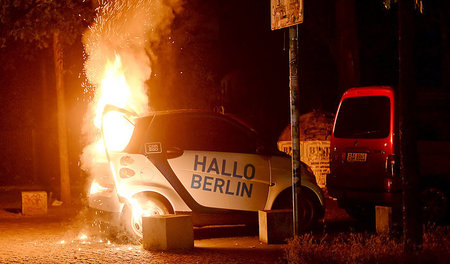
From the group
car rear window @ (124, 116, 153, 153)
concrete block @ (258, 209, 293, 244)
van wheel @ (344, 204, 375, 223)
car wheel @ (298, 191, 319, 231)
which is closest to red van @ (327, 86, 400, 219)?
van wheel @ (344, 204, 375, 223)

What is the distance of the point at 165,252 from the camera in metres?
8.19

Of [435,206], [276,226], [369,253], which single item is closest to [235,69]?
[435,206]

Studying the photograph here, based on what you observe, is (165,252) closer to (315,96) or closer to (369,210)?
(369,210)

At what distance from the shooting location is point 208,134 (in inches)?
383

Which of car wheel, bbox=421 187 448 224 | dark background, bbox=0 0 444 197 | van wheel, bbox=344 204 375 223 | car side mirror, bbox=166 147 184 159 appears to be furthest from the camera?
dark background, bbox=0 0 444 197

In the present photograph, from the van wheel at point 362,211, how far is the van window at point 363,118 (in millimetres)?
1371

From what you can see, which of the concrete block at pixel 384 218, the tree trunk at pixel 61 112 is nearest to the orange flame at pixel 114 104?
the tree trunk at pixel 61 112

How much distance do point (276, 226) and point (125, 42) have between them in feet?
20.7

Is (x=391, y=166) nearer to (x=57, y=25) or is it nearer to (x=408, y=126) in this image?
(x=408, y=126)

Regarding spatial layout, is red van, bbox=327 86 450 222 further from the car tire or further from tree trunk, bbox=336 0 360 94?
tree trunk, bbox=336 0 360 94

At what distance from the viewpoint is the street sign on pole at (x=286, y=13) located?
7.40 m

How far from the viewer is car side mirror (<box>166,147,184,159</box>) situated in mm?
9281

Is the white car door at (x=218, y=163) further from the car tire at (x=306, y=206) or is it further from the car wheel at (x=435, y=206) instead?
the car wheel at (x=435, y=206)

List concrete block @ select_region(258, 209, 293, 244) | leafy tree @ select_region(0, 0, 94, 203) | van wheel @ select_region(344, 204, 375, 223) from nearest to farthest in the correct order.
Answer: concrete block @ select_region(258, 209, 293, 244), van wheel @ select_region(344, 204, 375, 223), leafy tree @ select_region(0, 0, 94, 203)
